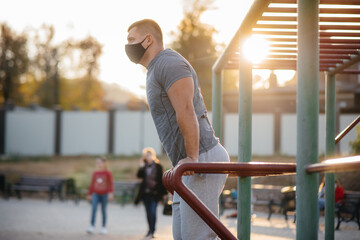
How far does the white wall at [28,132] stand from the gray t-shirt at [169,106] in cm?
3712

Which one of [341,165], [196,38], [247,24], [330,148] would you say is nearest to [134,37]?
[247,24]

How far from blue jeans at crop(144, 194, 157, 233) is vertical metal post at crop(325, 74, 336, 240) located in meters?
4.85

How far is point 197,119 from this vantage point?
3.06 metres

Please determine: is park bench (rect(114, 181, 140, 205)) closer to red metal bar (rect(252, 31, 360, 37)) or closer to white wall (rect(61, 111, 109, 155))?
red metal bar (rect(252, 31, 360, 37))

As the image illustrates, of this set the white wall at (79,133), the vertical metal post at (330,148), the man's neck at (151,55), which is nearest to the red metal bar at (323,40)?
the vertical metal post at (330,148)

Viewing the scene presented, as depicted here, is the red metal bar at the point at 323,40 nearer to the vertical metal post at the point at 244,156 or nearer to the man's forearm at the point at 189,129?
the vertical metal post at the point at 244,156

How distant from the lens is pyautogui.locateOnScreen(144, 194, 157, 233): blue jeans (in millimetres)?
10133

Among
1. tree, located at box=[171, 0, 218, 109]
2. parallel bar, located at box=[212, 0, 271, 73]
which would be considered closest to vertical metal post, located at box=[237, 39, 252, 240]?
parallel bar, located at box=[212, 0, 271, 73]

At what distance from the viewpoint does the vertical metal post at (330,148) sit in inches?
221

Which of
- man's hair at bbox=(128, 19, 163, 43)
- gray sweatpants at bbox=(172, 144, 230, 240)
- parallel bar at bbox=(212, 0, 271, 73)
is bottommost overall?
gray sweatpants at bbox=(172, 144, 230, 240)

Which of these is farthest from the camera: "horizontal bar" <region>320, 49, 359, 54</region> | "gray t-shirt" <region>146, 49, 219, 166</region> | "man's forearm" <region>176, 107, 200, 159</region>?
"horizontal bar" <region>320, 49, 359, 54</region>

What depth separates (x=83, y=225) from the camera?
12.8 metres

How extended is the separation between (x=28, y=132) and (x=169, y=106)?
1503 inches

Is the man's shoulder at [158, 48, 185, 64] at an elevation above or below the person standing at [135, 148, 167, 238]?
above
